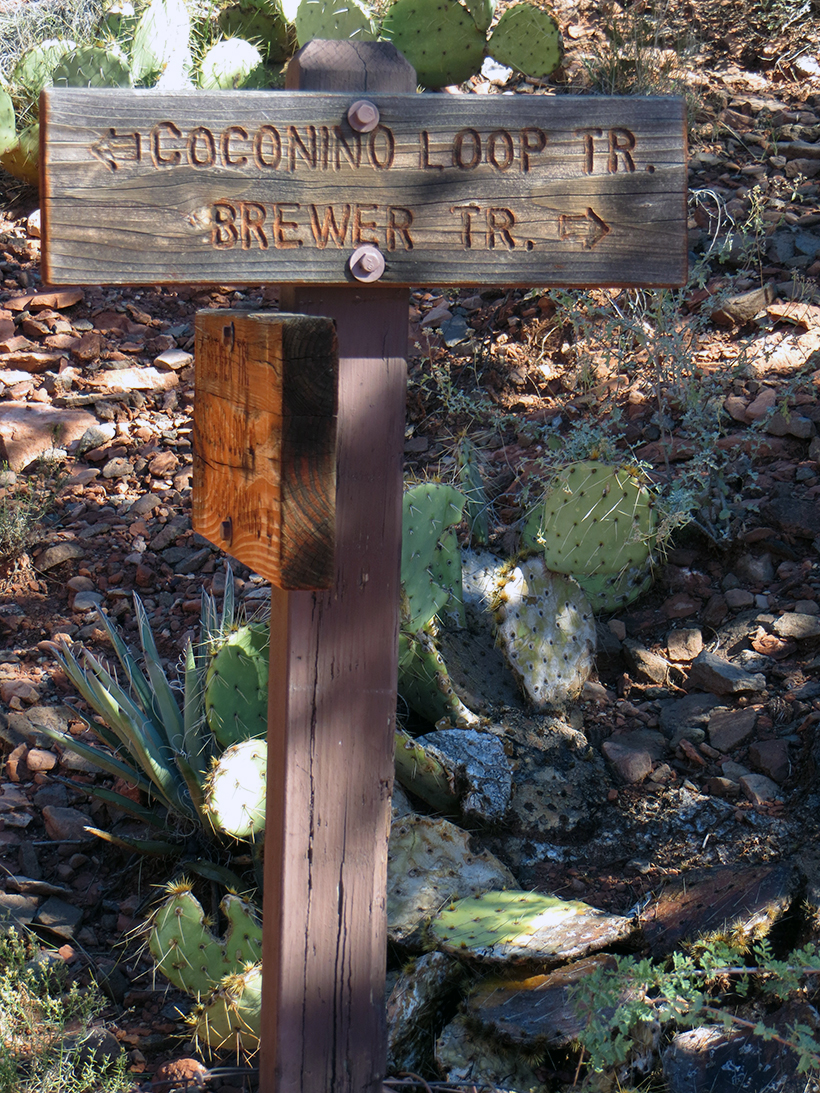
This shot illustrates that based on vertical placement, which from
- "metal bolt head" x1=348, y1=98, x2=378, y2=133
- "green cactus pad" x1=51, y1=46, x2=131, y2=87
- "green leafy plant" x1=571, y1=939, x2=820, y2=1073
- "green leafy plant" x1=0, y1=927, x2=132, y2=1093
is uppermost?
"green cactus pad" x1=51, y1=46, x2=131, y2=87

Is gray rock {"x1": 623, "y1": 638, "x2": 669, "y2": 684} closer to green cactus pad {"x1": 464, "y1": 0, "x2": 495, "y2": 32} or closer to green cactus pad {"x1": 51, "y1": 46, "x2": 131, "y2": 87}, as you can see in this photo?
green cactus pad {"x1": 464, "y1": 0, "x2": 495, "y2": 32}

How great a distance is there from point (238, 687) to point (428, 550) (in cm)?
72

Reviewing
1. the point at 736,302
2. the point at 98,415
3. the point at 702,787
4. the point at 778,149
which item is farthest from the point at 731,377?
the point at 98,415

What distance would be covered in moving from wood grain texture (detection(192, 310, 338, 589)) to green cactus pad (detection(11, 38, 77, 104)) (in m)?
5.54

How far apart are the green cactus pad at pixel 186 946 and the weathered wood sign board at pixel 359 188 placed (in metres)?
1.49

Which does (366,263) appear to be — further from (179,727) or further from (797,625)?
(797,625)

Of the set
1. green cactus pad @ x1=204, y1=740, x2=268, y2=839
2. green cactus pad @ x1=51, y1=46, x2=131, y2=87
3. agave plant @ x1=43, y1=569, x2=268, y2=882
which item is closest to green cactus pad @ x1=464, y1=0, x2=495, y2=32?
green cactus pad @ x1=51, y1=46, x2=131, y2=87

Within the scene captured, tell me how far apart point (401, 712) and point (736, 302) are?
8.63ft

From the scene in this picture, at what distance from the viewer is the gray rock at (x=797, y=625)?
3494 millimetres

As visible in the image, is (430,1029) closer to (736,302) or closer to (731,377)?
(731,377)

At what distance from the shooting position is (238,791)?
8.39ft

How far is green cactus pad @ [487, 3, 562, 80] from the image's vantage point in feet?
19.5

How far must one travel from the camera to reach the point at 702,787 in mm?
3080

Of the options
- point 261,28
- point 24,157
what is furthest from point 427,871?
point 261,28
